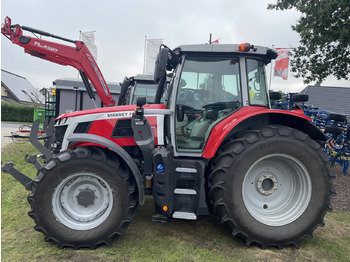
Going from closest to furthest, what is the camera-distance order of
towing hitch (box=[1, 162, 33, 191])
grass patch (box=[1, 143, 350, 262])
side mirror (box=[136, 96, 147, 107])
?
1. grass patch (box=[1, 143, 350, 262])
2. side mirror (box=[136, 96, 147, 107])
3. towing hitch (box=[1, 162, 33, 191])

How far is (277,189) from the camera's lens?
3.06 meters

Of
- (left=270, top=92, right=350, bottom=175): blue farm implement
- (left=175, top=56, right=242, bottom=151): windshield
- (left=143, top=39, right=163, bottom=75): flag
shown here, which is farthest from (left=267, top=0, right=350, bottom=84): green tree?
(left=143, top=39, right=163, bottom=75): flag

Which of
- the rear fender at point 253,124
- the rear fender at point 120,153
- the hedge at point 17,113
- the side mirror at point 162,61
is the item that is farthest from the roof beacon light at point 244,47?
the hedge at point 17,113

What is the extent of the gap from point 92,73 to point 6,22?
233 cm

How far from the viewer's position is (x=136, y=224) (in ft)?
10.8

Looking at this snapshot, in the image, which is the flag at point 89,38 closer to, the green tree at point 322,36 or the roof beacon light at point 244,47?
the green tree at point 322,36

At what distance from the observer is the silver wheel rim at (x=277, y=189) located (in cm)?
290

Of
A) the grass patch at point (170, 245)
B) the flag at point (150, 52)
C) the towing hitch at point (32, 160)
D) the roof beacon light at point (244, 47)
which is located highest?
the flag at point (150, 52)

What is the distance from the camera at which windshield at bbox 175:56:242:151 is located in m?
3.10

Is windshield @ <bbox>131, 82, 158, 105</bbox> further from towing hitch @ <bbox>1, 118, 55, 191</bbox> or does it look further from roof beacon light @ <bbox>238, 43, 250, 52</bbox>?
roof beacon light @ <bbox>238, 43, 250, 52</bbox>

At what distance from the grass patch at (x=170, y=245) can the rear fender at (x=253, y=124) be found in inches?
40.9

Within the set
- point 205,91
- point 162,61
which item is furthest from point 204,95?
point 162,61

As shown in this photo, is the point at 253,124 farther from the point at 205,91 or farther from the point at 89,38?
the point at 89,38

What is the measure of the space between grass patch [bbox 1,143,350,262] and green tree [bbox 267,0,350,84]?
5202 millimetres
